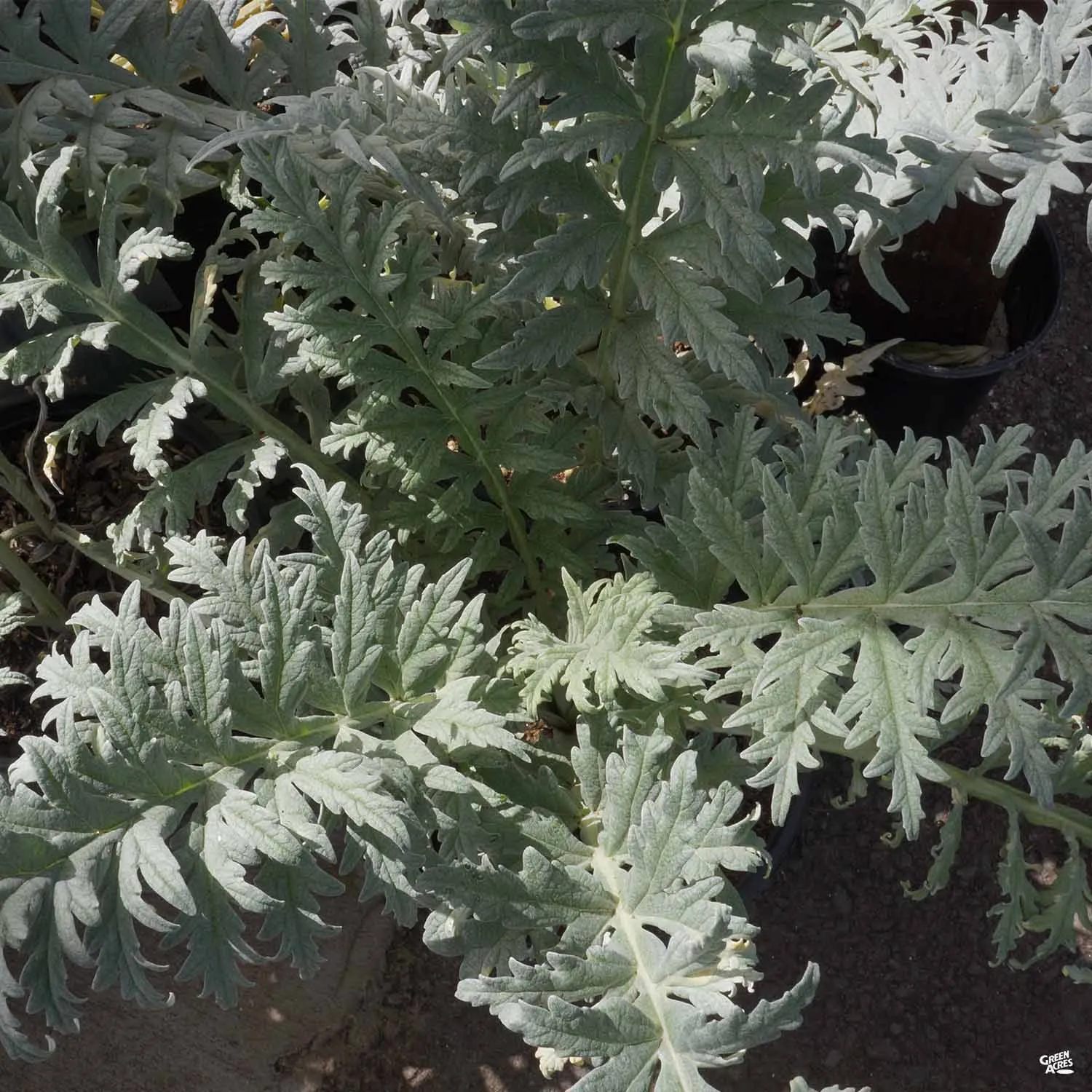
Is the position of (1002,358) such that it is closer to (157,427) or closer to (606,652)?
(606,652)

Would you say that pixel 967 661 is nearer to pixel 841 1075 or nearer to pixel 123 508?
pixel 841 1075

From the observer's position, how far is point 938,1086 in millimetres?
2076

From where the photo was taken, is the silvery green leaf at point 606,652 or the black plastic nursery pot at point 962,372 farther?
the black plastic nursery pot at point 962,372

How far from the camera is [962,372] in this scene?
2158 millimetres

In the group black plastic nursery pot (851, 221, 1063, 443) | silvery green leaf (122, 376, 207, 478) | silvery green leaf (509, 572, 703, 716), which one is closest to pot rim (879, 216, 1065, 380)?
black plastic nursery pot (851, 221, 1063, 443)

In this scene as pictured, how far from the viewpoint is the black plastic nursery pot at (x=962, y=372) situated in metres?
2.19

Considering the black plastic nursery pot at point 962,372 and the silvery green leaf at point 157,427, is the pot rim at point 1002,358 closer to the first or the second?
the black plastic nursery pot at point 962,372

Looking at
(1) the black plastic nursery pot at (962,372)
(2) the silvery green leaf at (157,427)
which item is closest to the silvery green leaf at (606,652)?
(2) the silvery green leaf at (157,427)

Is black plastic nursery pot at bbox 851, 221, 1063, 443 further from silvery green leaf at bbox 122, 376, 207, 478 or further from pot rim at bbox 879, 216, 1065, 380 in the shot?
silvery green leaf at bbox 122, 376, 207, 478

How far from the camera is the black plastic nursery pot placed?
219cm

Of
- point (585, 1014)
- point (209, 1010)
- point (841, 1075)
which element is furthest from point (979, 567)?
point (209, 1010)

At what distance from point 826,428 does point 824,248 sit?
1.14 metres

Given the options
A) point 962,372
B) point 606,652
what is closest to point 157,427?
point 606,652

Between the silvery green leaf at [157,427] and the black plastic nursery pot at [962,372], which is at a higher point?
the silvery green leaf at [157,427]
